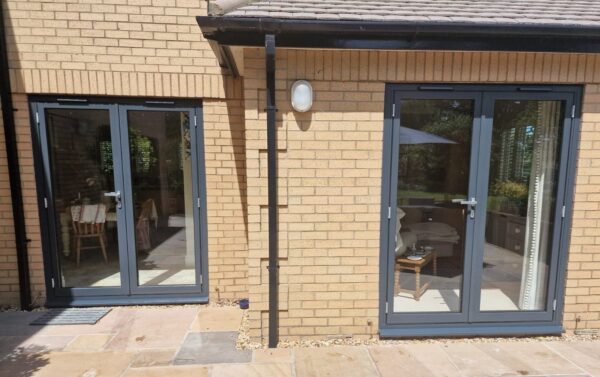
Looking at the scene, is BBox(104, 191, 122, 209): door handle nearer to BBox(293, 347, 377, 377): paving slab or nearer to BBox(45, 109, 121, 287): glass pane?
BBox(45, 109, 121, 287): glass pane

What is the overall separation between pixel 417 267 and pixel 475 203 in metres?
0.84

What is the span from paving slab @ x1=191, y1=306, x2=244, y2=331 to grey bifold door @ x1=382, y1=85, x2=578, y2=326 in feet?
5.21

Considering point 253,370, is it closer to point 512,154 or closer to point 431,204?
point 431,204

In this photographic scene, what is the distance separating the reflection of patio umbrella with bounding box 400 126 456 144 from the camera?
2.99m

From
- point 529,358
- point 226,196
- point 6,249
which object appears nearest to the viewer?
point 529,358

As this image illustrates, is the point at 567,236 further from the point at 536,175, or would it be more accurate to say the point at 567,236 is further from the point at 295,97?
the point at 295,97

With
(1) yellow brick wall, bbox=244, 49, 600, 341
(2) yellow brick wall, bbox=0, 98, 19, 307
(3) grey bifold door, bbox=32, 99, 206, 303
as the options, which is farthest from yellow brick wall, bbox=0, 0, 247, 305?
(1) yellow brick wall, bbox=244, 49, 600, 341

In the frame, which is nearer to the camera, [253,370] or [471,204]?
[253,370]

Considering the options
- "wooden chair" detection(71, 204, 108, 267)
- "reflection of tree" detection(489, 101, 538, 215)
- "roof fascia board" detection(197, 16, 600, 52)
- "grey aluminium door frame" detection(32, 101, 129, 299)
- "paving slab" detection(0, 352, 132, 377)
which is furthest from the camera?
"wooden chair" detection(71, 204, 108, 267)

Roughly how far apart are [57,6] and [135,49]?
2.91ft

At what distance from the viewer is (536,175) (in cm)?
318

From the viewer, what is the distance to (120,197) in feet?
12.4

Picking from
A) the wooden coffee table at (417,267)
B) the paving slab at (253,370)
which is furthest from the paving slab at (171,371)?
the wooden coffee table at (417,267)

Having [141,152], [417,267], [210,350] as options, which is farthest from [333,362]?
[141,152]
